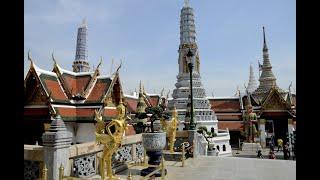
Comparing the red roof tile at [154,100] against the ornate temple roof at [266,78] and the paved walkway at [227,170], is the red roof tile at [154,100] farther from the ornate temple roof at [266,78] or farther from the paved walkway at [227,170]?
the paved walkway at [227,170]

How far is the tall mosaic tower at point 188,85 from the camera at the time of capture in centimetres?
3741

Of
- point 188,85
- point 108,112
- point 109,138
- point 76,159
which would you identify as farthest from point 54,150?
point 188,85

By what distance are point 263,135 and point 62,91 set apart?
27.3 metres

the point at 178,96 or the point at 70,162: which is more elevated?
the point at 178,96

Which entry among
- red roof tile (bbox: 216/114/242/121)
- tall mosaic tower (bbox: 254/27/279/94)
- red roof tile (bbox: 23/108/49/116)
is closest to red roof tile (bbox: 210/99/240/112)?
red roof tile (bbox: 216/114/242/121)

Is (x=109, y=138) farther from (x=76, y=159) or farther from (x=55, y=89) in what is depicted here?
(x=55, y=89)

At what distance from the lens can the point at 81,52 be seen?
52.2 metres

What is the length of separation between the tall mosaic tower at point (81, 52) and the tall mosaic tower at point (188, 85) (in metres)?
19.4

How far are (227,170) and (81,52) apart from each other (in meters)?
46.2

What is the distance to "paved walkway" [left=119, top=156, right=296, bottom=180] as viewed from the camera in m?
9.14

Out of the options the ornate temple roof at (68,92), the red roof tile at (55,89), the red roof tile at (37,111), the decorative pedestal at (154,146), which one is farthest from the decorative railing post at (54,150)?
the red roof tile at (55,89)
